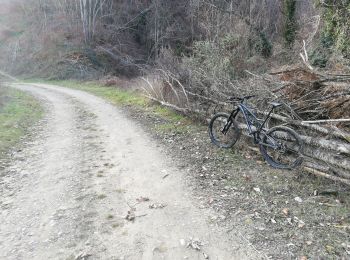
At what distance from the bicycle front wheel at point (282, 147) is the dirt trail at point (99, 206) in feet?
6.05

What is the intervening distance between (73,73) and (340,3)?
69.9 feet

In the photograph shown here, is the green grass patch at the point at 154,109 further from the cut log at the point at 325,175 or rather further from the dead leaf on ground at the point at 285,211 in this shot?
the dead leaf on ground at the point at 285,211

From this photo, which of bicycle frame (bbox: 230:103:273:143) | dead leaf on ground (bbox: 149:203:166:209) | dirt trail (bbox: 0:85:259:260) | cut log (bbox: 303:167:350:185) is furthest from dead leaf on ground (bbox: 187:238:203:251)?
bicycle frame (bbox: 230:103:273:143)

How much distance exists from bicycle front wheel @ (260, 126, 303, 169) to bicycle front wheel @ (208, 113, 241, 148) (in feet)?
3.22

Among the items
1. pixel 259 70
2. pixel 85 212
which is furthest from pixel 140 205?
pixel 259 70

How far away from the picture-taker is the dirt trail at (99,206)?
12.2 feet

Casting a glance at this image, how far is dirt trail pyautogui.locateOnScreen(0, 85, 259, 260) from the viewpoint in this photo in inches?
146

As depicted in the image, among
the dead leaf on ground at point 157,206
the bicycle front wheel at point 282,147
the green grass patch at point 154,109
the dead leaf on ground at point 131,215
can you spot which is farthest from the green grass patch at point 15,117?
the bicycle front wheel at point 282,147

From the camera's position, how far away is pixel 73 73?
1014 inches

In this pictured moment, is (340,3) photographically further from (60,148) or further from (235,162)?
(60,148)

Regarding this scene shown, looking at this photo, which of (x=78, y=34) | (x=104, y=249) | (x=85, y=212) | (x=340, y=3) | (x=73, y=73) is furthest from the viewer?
(x=78, y=34)

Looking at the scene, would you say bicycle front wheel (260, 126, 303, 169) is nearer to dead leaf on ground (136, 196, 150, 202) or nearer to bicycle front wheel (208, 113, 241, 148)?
bicycle front wheel (208, 113, 241, 148)

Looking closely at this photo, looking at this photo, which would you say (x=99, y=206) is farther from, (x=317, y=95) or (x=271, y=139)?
(x=317, y=95)

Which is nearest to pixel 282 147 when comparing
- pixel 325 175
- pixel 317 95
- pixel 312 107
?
pixel 325 175
